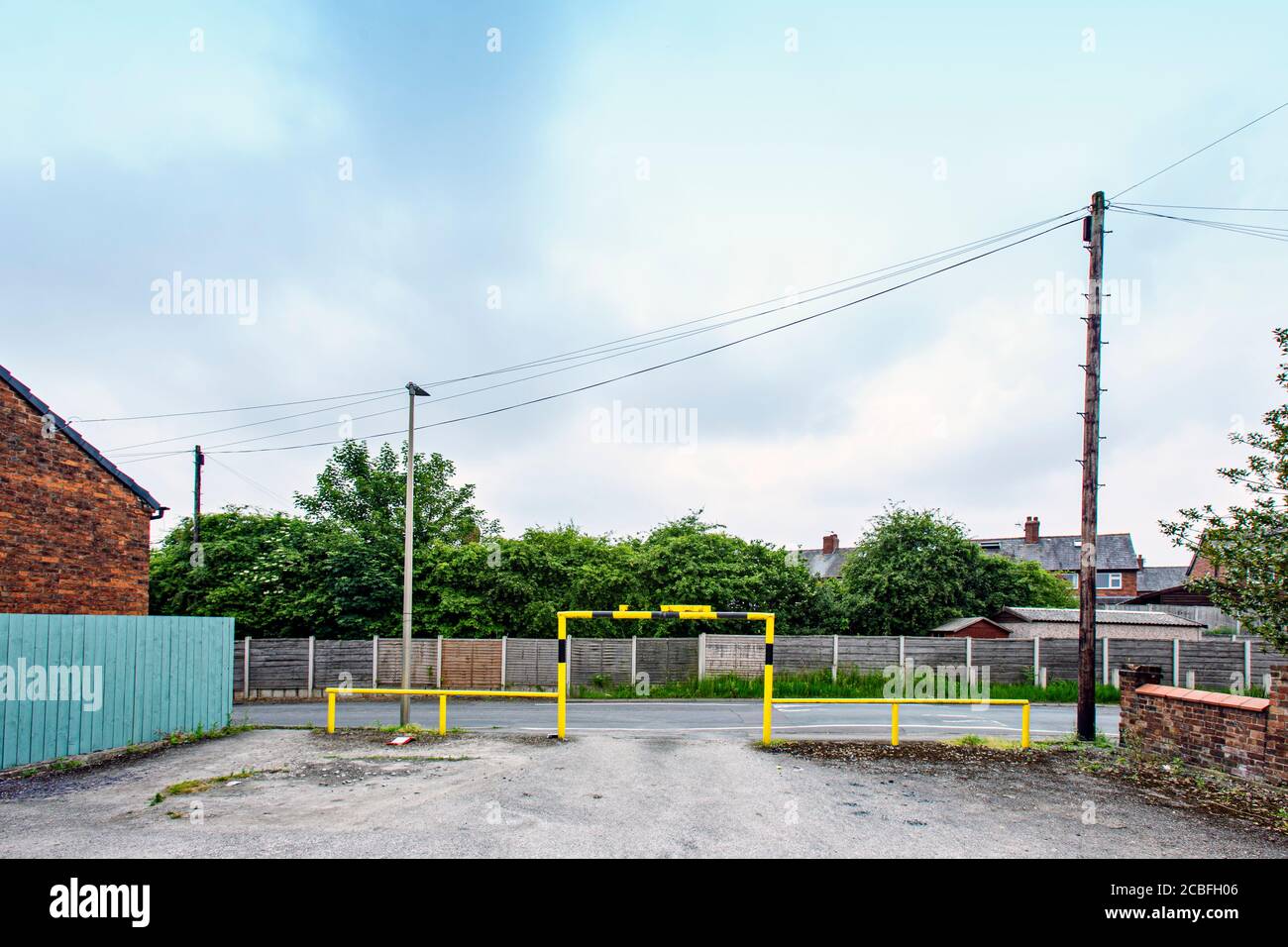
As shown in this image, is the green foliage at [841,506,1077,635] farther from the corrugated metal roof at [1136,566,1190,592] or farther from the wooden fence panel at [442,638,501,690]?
the corrugated metal roof at [1136,566,1190,592]

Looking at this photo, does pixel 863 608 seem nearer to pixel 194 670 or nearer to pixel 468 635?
pixel 468 635

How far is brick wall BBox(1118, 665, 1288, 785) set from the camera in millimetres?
8750

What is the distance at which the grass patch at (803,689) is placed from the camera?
22.5 m

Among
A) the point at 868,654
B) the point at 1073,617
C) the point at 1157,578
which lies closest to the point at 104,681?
the point at 868,654

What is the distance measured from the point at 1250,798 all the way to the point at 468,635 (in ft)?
68.4

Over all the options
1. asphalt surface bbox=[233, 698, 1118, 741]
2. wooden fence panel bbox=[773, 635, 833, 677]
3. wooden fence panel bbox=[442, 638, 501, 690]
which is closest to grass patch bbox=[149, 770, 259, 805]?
asphalt surface bbox=[233, 698, 1118, 741]

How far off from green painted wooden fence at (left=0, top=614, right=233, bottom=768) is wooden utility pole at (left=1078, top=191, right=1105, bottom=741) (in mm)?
14412

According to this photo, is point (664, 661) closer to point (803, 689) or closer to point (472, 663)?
point (803, 689)

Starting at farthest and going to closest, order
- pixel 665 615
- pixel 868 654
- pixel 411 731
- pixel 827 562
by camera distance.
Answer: pixel 827 562, pixel 868 654, pixel 411 731, pixel 665 615

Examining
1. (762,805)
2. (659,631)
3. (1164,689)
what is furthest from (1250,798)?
(659,631)

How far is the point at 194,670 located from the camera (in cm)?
1277

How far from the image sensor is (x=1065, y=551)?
55938mm

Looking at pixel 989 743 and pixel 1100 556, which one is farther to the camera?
pixel 1100 556

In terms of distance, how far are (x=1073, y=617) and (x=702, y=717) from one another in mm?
17418
